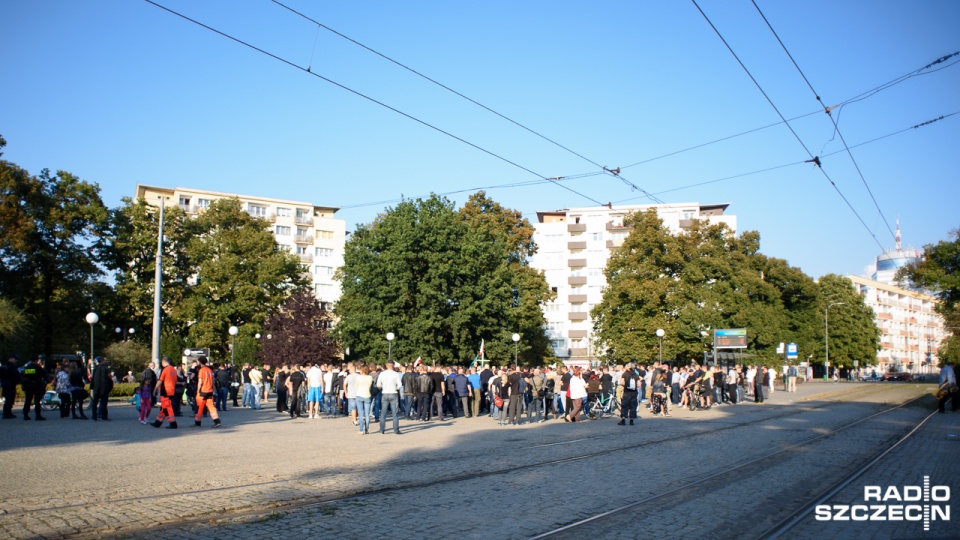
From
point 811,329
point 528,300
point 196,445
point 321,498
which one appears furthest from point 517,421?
point 811,329

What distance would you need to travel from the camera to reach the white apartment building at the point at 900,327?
138 m

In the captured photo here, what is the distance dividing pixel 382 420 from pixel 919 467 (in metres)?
12.1

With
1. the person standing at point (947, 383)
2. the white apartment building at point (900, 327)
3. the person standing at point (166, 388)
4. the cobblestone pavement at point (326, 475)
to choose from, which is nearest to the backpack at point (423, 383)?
the cobblestone pavement at point (326, 475)

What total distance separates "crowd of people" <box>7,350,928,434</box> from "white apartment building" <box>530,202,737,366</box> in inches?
2288

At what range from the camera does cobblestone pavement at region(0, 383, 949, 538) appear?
839cm

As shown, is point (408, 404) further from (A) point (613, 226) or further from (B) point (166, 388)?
(A) point (613, 226)

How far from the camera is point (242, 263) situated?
57.1 m

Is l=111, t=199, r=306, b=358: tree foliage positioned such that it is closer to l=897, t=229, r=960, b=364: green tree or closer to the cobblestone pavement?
the cobblestone pavement

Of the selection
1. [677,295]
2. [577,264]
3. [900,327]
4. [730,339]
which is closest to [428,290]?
[730,339]

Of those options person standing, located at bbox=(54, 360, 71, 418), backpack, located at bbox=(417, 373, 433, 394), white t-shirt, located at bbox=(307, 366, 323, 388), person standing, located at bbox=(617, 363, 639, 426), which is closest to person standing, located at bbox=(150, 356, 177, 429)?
person standing, located at bbox=(54, 360, 71, 418)

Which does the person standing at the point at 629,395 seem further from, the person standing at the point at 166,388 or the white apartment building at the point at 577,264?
the white apartment building at the point at 577,264

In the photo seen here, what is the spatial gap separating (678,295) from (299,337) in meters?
27.9

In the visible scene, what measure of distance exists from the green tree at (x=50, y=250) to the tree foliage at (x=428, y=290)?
55.2ft

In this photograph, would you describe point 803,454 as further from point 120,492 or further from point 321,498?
point 120,492
